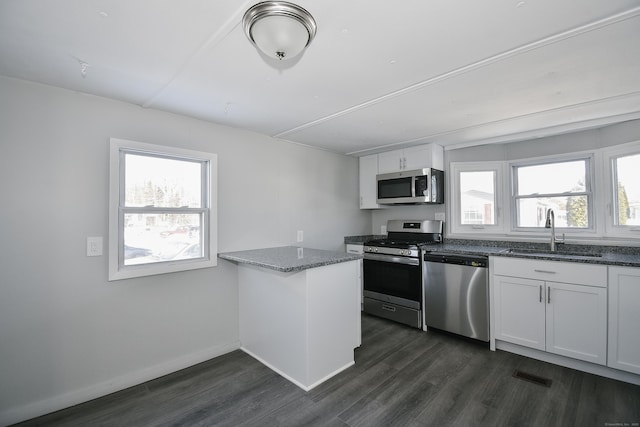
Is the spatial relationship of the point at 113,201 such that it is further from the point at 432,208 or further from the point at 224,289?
the point at 432,208

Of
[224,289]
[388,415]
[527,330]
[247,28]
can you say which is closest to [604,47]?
[247,28]

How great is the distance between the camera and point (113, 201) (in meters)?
2.20

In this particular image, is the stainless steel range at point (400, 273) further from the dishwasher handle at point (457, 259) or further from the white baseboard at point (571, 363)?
the white baseboard at point (571, 363)

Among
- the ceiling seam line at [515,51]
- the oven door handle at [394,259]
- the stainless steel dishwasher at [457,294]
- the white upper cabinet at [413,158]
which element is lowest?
the stainless steel dishwasher at [457,294]

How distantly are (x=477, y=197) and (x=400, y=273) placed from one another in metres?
1.44

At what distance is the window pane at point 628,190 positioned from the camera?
8.61 ft

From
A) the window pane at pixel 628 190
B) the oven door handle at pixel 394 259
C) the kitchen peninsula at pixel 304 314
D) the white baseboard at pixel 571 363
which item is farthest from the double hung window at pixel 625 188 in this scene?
the kitchen peninsula at pixel 304 314

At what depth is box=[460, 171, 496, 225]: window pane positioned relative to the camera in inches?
140

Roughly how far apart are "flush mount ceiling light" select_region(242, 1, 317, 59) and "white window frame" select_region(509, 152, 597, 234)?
323cm

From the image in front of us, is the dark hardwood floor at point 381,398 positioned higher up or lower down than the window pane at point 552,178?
lower down

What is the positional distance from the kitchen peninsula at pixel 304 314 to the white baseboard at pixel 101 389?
504 millimetres

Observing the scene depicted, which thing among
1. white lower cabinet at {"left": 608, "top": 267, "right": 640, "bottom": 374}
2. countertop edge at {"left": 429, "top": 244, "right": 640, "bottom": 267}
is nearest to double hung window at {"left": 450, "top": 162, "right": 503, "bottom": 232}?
countertop edge at {"left": 429, "top": 244, "right": 640, "bottom": 267}

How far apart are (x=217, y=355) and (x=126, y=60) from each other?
8.41 ft

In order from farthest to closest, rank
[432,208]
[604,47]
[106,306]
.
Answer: [432,208], [106,306], [604,47]
